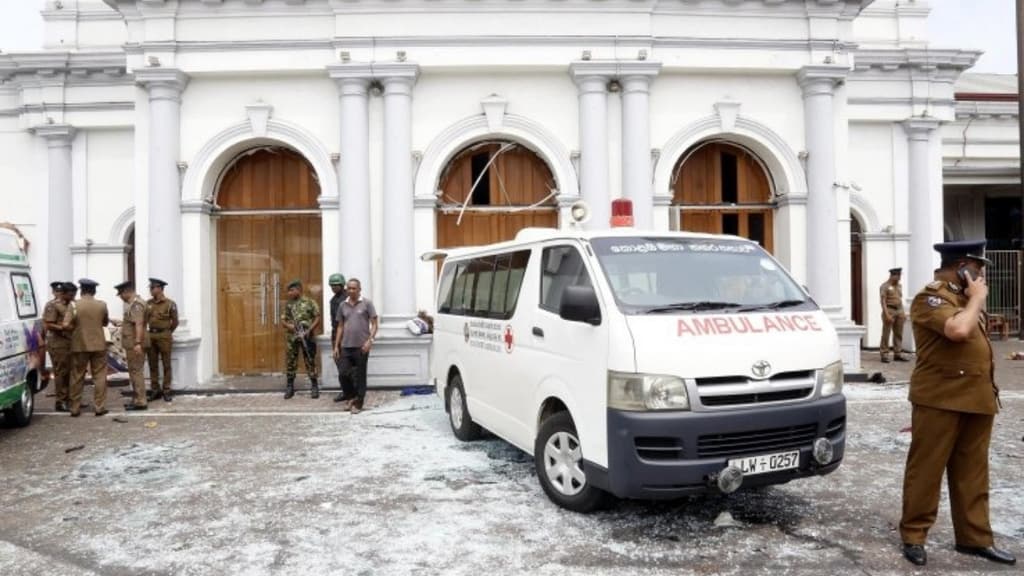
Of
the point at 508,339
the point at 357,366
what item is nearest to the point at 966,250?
the point at 508,339

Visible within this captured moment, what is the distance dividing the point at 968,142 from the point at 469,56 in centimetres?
1546

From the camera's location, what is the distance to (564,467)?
5145mm

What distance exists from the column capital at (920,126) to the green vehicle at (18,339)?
16.4 meters

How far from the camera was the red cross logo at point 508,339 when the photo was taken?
234 inches

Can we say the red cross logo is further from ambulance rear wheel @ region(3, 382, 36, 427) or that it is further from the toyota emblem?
ambulance rear wheel @ region(3, 382, 36, 427)

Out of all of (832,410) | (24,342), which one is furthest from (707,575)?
(24,342)

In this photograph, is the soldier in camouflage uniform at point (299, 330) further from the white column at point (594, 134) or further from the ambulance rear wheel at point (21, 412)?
the white column at point (594, 134)

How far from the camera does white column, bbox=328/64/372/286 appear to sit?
11.2 meters

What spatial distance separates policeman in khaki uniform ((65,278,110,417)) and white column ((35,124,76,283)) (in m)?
6.51

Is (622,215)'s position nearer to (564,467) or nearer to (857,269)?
(564,467)

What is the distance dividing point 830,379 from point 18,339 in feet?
28.1

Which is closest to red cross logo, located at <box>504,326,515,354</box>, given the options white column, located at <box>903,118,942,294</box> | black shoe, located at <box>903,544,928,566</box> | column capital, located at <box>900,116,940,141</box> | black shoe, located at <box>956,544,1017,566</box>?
black shoe, located at <box>903,544,928,566</box>

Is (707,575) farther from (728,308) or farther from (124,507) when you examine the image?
(124,507)

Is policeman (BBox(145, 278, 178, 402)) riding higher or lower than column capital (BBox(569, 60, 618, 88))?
lower
